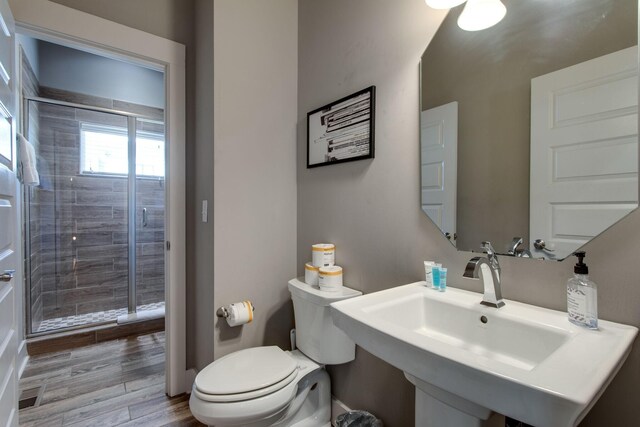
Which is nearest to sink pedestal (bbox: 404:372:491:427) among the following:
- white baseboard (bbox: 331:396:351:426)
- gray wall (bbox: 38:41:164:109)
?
white baseboard (bbox: 331:396:351:426)

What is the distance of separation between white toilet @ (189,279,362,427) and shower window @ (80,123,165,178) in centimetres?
206

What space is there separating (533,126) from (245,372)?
4.63 ft

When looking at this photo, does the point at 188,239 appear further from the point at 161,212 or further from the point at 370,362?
the point at 161,212

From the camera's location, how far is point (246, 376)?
124cm

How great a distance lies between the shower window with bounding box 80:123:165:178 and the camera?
281 centimetres

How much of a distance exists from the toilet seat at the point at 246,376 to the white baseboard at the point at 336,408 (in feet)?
1.35

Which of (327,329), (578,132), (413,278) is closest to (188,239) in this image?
(327,329)

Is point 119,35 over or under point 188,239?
over

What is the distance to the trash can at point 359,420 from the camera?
1.30 meters

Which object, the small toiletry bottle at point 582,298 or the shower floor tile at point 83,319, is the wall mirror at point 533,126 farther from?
the shower floor tile at point 83,319

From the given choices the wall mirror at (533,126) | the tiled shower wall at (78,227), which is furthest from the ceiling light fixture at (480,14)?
the tiled shower wall at (78,227)

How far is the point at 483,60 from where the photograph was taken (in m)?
1.03

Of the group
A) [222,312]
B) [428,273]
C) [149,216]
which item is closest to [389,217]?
[428,273]

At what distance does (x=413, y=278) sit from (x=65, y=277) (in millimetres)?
3156
